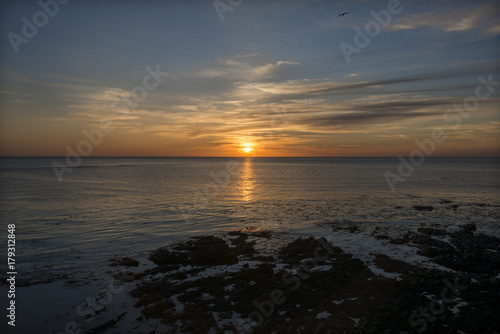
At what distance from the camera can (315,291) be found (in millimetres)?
12945

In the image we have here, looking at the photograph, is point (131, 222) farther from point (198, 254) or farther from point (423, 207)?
point (423, 207)

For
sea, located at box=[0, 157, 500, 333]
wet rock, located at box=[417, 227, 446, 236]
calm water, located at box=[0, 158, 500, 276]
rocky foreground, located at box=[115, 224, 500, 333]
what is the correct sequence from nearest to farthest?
rocky foreground, located at box=[115, 224, 500, 333] < sea, located at box=[0, 157, 500, 333] < calm water, located at box=[0, 158, 500, 276] < wet rock, located at box=[417, 227, 446, 236]

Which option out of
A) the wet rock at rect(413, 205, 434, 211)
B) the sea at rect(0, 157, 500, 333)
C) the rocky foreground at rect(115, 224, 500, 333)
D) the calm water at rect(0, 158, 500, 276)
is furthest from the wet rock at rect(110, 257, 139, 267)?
the wet rock at rect(413, 205, 434, 211)

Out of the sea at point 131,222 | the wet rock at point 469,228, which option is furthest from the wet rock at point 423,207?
the wet rock at point 469,228

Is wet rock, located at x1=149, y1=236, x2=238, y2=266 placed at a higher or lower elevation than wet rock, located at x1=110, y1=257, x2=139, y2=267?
higher

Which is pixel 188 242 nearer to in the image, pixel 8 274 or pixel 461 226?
pixel 8 274

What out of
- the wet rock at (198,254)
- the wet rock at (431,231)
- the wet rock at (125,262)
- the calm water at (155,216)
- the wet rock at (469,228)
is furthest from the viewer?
the wet rock at (469,228)

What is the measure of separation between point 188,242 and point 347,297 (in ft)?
38.9

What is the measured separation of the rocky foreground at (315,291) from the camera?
34.5ft

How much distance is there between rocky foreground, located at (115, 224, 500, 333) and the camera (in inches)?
414

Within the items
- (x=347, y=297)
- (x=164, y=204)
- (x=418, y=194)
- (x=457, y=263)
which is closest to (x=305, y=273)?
(x=347, y=297)

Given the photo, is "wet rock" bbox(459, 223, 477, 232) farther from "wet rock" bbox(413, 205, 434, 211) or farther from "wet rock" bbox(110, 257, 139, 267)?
"wet rock" bbox(110, 257, 139, 267)

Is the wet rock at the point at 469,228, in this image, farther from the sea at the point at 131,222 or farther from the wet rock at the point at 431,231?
the wet rock at the point at 431,231

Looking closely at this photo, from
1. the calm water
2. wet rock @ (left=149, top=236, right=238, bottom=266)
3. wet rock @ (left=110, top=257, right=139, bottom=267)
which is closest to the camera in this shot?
wet rock @ (left=110, top=257, right=139, bottom=267)
